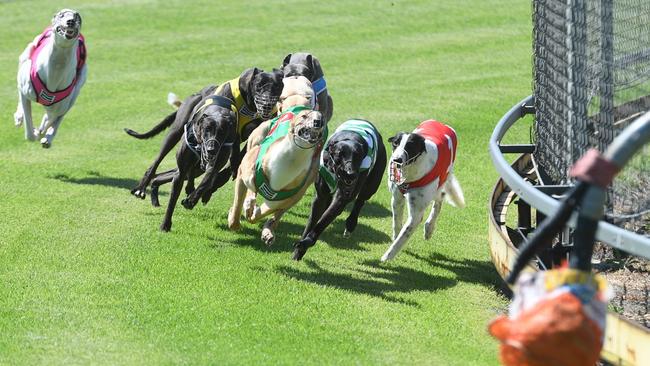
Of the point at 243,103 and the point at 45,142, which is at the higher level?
the point at 243,103

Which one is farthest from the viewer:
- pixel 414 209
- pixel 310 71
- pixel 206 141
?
pixel 310 71

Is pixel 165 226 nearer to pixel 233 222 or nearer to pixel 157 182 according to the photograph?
pixel 233 222

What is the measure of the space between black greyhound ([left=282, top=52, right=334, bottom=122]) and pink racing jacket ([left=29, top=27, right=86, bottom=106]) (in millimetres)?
2514

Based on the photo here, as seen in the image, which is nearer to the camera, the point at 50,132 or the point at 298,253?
the point at 298,253

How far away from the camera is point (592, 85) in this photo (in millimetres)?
7406

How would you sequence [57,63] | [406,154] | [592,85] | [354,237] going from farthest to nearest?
[57,63] < [354,237] < [406,154] < [592,85]

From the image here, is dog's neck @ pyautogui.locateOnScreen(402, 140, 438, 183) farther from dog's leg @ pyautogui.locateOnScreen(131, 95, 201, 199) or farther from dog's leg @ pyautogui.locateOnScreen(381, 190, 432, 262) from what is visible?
dog's leg @ pyautogui.locateOnScreen(131, 95, 201, 199)

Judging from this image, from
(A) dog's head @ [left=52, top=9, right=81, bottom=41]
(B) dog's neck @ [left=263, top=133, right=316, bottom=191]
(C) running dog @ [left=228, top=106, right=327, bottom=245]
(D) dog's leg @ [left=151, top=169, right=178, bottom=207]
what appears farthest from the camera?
(A) dog's head @ [left=52, top=9, right=81, bottom=41]

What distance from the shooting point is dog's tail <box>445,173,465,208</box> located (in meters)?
9.64

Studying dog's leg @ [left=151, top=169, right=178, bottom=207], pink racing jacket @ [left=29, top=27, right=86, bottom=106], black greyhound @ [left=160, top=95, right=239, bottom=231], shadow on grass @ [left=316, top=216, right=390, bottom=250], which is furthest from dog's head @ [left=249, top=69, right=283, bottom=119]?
pink racing jacket @ [left=29, top=27, right=86, bottom=106]

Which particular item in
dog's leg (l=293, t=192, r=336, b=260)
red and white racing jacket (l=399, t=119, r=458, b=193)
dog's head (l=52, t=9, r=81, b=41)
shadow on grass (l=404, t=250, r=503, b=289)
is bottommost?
shadow on grass (l=404, t=250, r=503, b=289)

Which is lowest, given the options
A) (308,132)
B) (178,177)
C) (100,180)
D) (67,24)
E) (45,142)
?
(100,180)

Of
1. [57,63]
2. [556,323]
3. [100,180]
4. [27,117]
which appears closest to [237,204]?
[100,180]

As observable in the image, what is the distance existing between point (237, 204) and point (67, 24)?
3166mm
